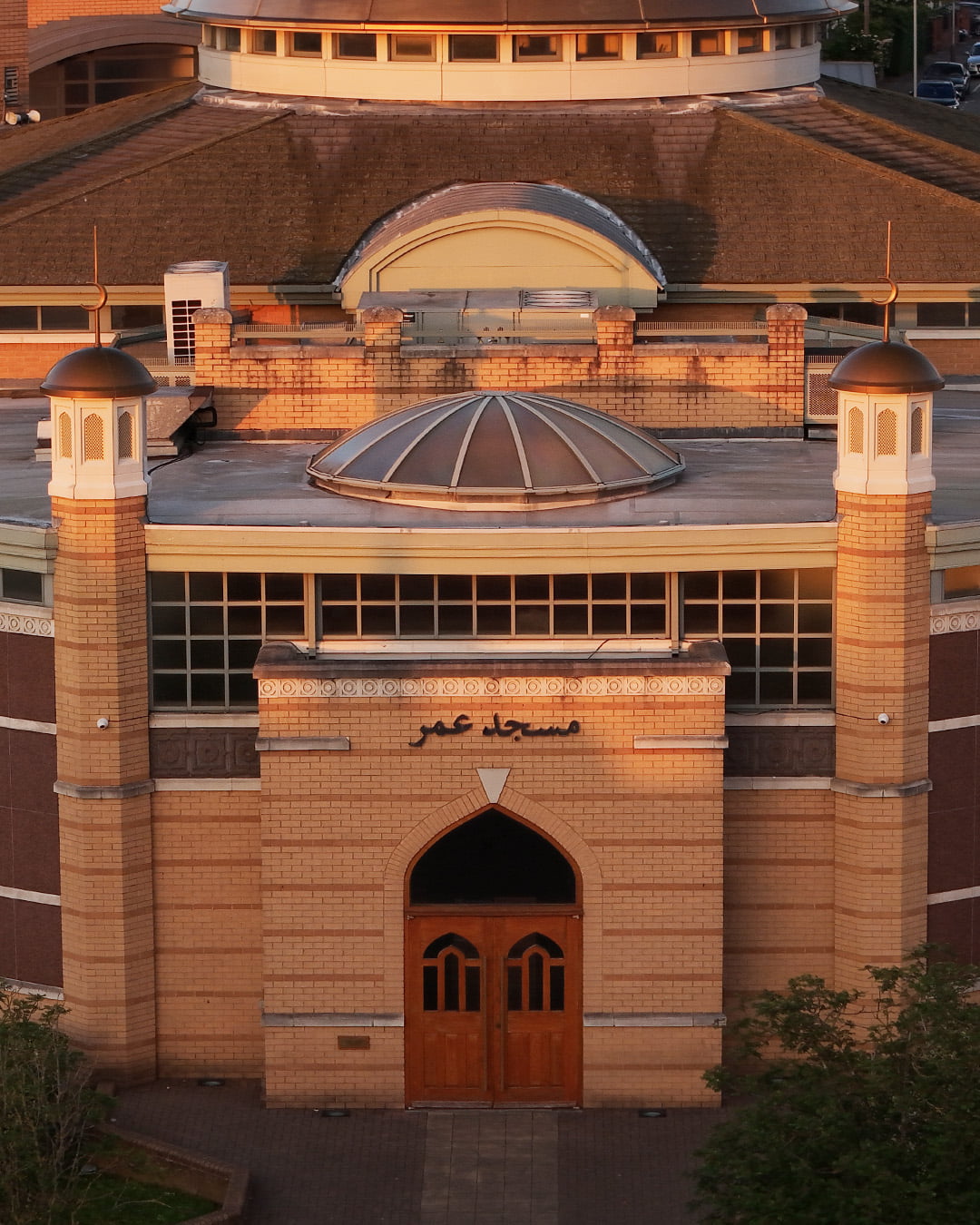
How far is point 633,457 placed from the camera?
3959 centimetres

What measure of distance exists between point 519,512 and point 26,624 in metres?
6.51

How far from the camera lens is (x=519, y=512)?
3831 cm

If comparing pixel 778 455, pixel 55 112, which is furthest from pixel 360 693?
pixel 55 112

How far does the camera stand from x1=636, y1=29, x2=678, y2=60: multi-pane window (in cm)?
5466

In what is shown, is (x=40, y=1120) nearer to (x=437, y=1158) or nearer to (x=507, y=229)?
(x=437, y=1158)

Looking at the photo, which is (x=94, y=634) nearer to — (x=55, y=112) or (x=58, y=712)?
(x=58, y=712)

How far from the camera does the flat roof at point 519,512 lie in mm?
37812

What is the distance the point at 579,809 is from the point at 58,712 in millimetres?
6776

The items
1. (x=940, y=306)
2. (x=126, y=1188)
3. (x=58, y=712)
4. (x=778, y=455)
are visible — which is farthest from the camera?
(x=940, y=306)

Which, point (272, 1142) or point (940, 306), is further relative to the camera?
point (940, 306)

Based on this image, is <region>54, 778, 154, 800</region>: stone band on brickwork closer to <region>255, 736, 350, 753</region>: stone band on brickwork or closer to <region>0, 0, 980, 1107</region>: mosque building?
<region>0, 0, 980, 1107</region>: mosque building

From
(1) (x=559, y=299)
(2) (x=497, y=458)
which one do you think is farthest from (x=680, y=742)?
(1) (x=559, y=299)

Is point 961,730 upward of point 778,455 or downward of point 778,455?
downward

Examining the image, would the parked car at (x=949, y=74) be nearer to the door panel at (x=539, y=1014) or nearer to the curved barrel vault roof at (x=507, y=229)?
the curved barrel vault roof at (x=507, y=229)
